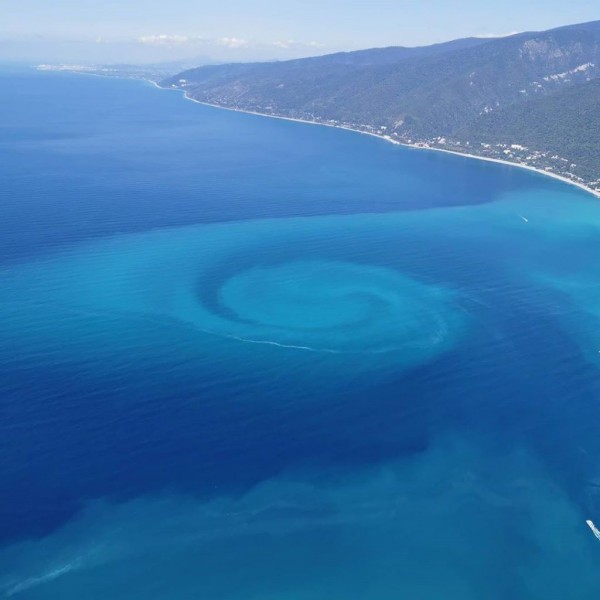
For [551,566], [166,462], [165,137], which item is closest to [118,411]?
[166,462]

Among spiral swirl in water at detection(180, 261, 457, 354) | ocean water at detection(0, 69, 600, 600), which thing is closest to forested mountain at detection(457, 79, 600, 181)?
ocean water at detection(0, 69, 600, 600)

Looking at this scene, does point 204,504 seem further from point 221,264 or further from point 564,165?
point 564,165

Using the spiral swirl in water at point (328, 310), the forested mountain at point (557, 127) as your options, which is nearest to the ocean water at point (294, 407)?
the spiral swirl in water at point (328, 310)

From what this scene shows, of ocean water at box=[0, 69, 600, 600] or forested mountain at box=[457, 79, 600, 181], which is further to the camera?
forested mountain at box=[457, 79, 600, 181]

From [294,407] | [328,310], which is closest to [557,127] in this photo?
[328,310]

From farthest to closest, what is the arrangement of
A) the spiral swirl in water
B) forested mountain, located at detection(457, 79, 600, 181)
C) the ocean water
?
forested mountain, located at detection(457, 79, 600, 181) → the spiral swirl in water → the ocean water

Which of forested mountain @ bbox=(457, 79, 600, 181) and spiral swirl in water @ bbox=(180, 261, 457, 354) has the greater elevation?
forested mountain @ bbox=(457, 79, 600, 181)

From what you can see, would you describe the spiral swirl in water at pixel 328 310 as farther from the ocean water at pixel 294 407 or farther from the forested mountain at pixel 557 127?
the forested mountain at pixel 557 127

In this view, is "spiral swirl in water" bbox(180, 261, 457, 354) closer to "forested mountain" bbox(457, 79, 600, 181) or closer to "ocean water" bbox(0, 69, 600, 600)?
"ocean water" bbox(0, 69, 600, 600)
